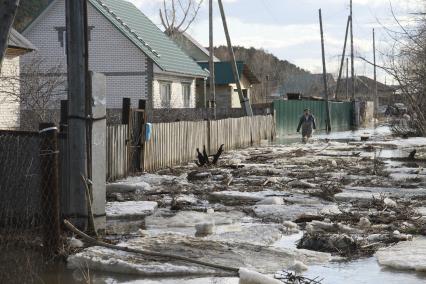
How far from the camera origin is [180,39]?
67.0 meters

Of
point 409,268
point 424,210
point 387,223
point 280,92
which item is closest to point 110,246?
point 409,268

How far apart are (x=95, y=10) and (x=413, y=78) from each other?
23.2 meters

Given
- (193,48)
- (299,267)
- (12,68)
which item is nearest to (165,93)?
(12,68)

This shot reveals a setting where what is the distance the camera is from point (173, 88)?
3659cm

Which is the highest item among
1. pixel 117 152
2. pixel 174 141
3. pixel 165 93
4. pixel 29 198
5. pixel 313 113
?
pixel 165 93

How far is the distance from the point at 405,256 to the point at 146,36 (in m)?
30.4

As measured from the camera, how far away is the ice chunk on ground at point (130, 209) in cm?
978

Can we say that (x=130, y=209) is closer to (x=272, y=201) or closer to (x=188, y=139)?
(x=272, y=201)

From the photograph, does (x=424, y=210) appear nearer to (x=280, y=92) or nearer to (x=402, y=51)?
(x=402, y=51)

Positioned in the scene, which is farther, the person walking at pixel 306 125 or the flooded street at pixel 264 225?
the person walking at pixel 306 125

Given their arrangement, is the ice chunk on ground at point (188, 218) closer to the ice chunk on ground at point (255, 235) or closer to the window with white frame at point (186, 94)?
the ice chunk on ground at point (255, 235)

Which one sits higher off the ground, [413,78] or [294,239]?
[413,78]

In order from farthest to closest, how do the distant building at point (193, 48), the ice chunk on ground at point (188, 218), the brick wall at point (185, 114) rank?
the distant building at point (193, 48) < the brick wall at point (185, 114) < the ice chunk on ground at point (188, 218)

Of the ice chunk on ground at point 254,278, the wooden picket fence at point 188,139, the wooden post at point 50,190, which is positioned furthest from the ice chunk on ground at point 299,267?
the wooden picket fence at point 188,139
